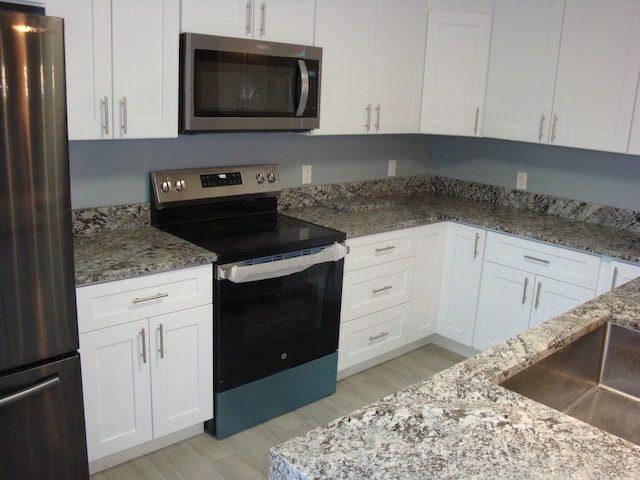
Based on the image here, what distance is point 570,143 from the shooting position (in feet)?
10.2

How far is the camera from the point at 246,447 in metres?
2.60

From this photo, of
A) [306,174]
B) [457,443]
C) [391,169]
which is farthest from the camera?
[391,169]

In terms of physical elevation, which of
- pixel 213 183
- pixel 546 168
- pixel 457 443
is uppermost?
pixel 546 168

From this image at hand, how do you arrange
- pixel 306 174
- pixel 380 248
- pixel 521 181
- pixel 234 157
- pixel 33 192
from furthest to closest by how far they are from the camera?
1. pixel 521 181
2. pixel 306 174
3. pixel 380 248
4. pixel 234 157
5. pixel 33 192

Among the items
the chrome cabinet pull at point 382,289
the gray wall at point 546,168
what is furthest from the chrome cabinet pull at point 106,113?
the gray wall at point 546,168

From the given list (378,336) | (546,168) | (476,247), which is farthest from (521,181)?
(378,336)

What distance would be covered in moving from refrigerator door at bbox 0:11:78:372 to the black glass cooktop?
78 cm

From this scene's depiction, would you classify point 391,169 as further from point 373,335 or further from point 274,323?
point 274,323

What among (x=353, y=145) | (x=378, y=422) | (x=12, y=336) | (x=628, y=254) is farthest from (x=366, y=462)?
(x=353, y=145)

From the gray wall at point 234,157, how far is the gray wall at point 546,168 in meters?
0.19

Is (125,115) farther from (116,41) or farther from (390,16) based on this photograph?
(390,16)

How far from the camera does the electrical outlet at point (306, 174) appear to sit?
339 cm

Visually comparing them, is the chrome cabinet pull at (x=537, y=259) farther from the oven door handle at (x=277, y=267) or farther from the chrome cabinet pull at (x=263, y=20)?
the chrome cabinet pull at (x=263, y=20)

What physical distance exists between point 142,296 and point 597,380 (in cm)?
157
